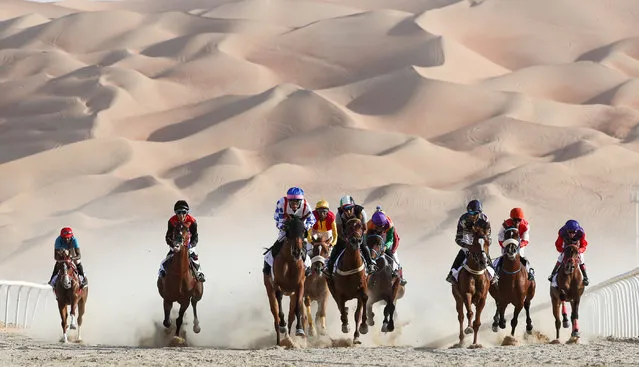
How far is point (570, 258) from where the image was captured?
2278 centimetres

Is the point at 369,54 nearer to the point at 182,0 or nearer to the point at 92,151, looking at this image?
the point at 92,151

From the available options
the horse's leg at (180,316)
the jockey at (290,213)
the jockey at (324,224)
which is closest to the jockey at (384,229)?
the jockey at (324,224)

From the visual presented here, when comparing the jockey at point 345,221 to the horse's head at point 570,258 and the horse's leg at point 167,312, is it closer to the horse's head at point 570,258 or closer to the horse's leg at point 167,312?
the horse's leg at point 167,312

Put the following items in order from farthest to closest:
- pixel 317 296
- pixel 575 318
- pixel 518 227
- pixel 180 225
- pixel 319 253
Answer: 1. pixel 317 296
2. pixel 575 318
3. pixel 518 227
4. pixel 319 253
5. pixel 180 225

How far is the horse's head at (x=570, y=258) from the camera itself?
22781 millimetres

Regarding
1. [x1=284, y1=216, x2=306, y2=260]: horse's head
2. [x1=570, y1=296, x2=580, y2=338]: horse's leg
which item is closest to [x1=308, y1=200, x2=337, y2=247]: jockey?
[x1=284, y1=216, x2=306, y2=260]: horse's head

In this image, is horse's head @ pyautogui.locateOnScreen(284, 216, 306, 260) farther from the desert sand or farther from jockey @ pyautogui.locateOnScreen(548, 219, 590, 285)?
jockey @ pyautogui.locateOnScreen(548, 219, 590, 285)

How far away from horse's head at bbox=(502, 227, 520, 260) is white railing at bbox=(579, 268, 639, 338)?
2887 mm

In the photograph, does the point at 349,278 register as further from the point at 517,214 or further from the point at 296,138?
the point at 296,138

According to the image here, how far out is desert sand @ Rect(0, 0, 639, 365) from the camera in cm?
4944

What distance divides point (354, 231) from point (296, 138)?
68777 mm

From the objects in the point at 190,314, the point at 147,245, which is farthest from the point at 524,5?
the point at 190,314

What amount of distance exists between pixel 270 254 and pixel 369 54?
95.9 meters

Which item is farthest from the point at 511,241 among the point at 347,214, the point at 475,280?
the point at 347,214
